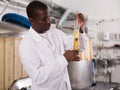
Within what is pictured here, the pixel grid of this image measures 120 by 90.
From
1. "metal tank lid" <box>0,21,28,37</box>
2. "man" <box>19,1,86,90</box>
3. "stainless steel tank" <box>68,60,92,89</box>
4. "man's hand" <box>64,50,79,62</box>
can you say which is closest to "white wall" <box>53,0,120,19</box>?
"stainless steel tank" <box>68,60,92,89</box>

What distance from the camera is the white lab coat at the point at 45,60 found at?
968mm

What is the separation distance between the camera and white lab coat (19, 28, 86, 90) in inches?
38.1

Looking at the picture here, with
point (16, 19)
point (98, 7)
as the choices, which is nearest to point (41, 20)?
point (16, 19)

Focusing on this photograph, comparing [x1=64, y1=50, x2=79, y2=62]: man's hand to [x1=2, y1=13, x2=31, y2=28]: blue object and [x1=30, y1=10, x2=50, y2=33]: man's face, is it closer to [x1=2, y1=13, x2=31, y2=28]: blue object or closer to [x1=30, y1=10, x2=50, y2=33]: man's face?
[x1=30, y1=10, x2=50, y2=33]: man's face

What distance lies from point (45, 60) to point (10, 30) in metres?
0.57

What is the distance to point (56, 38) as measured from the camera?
1160 millimetres

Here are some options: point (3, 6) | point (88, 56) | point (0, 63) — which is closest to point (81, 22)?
point (0, 63)

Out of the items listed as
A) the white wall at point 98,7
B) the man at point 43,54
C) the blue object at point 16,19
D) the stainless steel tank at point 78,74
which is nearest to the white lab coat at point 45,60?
the man at point 43,54

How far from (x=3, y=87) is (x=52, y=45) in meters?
0.63

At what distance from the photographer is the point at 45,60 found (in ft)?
3.43

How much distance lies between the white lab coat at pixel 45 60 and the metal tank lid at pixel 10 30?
43 cm

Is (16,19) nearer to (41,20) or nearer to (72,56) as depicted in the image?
(41,20)

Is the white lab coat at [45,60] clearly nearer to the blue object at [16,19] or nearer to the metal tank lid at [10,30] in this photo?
the metal tank lid at [10,30]

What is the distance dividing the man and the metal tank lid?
0.43 m
